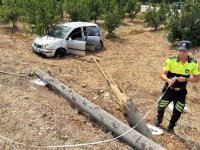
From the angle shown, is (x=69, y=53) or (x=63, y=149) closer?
(x=63, y=149)

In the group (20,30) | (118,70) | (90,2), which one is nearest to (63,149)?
(118,70)

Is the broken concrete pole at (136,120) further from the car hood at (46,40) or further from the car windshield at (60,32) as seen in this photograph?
the car windshield at (60,32)

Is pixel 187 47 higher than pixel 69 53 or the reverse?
higher

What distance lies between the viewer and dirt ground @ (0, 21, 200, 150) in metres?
6.92

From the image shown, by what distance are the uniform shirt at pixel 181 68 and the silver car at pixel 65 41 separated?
8.70 m

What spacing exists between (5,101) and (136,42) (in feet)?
39.5

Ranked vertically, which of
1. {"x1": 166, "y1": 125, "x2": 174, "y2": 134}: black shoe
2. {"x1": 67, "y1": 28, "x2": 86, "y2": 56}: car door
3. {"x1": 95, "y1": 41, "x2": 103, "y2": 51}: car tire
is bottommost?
{"x1": 95, "y1": 41, "x2": 103, "y2": 51}: car tire

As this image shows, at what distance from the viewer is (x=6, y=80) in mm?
10117

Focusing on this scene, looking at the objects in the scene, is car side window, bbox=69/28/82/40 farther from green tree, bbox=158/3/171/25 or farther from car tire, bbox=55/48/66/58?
green tree, bbox=158/3/171/25

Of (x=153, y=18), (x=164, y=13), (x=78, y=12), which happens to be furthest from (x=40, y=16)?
(x=164, y=13)

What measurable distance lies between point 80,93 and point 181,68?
3572 mm

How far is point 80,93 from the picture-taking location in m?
9.95

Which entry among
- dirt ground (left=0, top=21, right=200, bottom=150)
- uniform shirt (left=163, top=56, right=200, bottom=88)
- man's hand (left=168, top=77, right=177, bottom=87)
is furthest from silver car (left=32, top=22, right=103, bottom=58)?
man's hand (left=168, top=77, right=177, bottom=87)

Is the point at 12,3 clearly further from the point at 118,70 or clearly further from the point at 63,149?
the point at 63,149
